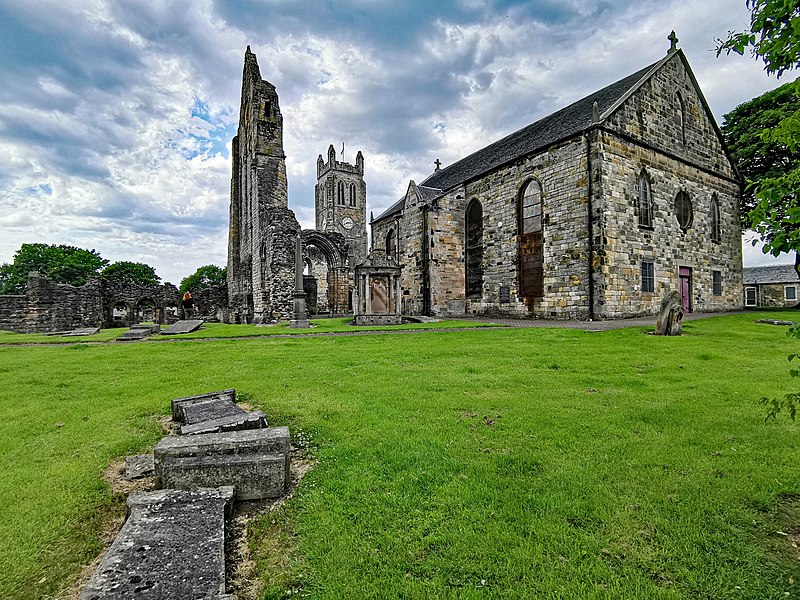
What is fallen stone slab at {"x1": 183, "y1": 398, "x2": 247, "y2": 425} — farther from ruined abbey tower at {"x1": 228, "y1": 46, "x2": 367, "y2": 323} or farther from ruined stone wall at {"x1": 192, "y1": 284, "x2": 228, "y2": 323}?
ruined stone wall at {"x1": 192, "y1": 284, "x2": 228, "y2": 323}

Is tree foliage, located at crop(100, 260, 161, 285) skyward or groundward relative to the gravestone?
skyward

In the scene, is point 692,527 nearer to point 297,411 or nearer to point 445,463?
point 445,463

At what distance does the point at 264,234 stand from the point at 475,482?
25066mm

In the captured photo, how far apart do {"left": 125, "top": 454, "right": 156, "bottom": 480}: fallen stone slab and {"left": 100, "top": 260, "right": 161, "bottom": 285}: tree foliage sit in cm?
6679

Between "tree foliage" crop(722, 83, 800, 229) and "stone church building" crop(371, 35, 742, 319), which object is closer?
"stone church building" crop(371, 35, 742, 319)

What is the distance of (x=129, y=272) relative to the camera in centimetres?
6412

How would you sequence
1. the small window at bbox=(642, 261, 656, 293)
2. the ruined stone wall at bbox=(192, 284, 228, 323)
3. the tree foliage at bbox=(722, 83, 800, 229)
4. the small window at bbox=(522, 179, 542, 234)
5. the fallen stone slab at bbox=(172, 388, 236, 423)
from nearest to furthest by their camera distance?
the fallen stone slab at bbox=(172, 388, 236, 423), the small window at bbox=(642, 261, 656, 293), the small window at bbox=(522, 179, 542, 234), the tree foliage at bbox=(722, 83, 800, 229), the ruined stone wall at bbox=(192, 284, 228, 323)

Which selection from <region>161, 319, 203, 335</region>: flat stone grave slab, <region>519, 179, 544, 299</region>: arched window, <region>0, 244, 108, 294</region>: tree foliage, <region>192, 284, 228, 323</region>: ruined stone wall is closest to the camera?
<region>161, 319, 203, 335</region>: flat stone grave slab

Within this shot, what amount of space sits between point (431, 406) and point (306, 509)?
105 inches

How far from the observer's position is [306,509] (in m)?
2.89

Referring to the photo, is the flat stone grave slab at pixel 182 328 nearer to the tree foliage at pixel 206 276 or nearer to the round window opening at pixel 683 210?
the round window opening at pixel 683 210

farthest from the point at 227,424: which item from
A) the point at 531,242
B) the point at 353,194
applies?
the point at 353,194

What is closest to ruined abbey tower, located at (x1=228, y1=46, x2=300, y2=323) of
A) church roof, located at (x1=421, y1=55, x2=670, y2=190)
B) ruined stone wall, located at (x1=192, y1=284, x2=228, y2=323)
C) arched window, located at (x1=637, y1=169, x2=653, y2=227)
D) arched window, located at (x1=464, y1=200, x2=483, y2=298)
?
ruined stone wall, located at (x1=192, y1=284, x2=228, y2=323)

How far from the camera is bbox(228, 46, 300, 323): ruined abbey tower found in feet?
82.3
